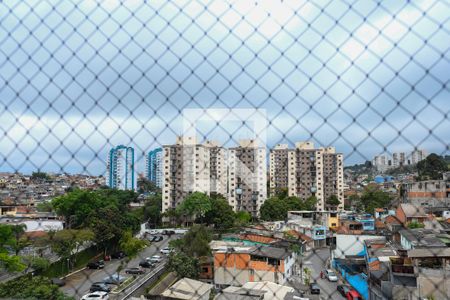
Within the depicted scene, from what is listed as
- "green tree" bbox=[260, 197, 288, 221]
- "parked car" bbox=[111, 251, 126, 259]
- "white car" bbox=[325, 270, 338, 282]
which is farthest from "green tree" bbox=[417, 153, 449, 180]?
"green tree" bbox=[260, 197, 288, 221]

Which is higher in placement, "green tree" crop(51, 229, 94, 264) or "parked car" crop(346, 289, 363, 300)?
"green tree" crop(51, 229, 94, 264)

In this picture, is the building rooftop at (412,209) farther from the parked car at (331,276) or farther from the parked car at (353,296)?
the parked car at (331,276)

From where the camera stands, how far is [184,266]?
6.77 meters

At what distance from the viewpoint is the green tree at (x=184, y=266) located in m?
6.75

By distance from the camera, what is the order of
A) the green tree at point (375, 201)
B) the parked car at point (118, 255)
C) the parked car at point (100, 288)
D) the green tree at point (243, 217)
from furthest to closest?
the green tree at point (243, 217), the green tree at point (375, 201), the parked car at point (118, 255), the parked car at point (100, 288)

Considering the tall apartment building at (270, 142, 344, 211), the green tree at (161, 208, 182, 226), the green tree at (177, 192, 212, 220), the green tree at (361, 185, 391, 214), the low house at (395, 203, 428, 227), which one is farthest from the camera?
the green tree at (161, 208, 182, 226)

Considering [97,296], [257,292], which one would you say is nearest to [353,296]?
[257,292]

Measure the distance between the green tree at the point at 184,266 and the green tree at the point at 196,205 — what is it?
5.45 m

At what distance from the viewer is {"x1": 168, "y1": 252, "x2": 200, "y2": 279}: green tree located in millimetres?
6750

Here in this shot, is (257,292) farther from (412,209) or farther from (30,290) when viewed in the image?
(30,290)

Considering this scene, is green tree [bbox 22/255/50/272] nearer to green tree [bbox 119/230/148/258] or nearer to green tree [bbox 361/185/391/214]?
green tree [bbox 119/230/148/258]

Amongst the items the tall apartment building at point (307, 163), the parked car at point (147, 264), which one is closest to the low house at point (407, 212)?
the tall apartment building at point (307, 163)

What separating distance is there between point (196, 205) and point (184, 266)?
19.5 ft

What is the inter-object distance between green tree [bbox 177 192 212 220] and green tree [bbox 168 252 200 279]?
545cm
